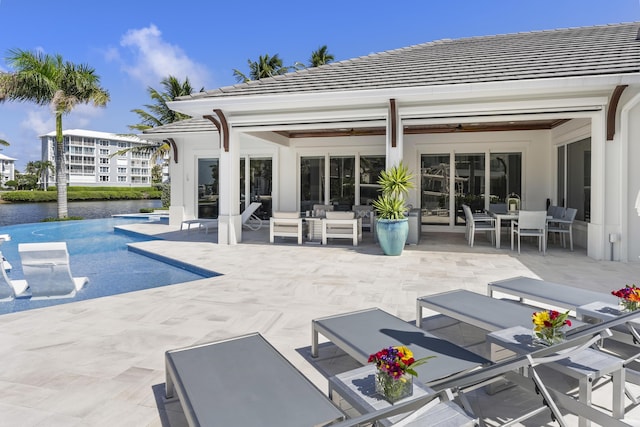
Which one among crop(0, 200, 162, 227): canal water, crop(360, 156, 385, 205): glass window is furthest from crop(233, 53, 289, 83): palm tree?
crop(360, 156, 385, 205): glass window

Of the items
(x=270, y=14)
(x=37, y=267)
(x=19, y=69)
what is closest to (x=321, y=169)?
(x=37, y=267)

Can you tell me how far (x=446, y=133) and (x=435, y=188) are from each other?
183 cm

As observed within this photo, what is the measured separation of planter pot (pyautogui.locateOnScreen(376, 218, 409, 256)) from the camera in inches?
323

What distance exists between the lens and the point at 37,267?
603cm

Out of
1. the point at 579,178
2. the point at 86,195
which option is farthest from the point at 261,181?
the point at 86,195

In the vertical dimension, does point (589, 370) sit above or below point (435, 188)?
below

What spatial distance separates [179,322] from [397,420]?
119 inches

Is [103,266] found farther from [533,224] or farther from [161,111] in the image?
[161,111]

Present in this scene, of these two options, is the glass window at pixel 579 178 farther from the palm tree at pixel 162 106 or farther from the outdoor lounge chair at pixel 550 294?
the palm tree at pixel 162 106

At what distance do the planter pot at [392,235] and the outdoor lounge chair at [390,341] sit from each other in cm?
465

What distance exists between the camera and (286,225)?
Answer: 33.2 ft

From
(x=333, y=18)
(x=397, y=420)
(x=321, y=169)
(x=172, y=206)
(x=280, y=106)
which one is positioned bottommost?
(x=397, y=420)

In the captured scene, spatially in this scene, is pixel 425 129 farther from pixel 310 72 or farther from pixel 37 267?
pixel 37 267

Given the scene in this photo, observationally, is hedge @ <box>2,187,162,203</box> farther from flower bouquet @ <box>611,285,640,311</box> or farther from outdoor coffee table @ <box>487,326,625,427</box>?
flower bouquet @ <box>611,285,640,311</box>
